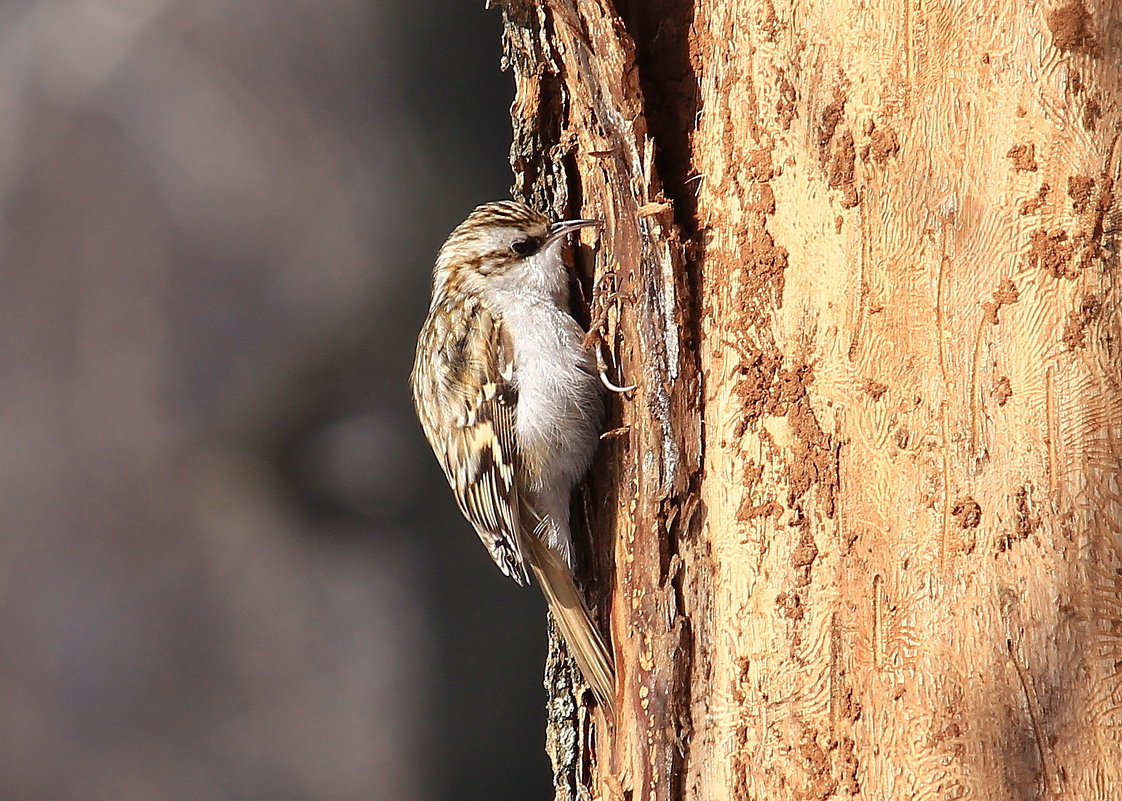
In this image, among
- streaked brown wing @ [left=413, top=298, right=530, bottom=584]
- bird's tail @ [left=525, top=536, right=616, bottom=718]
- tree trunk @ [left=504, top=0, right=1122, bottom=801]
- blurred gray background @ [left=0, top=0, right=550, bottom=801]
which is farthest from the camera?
blurred gray background @ [left=0, top=0, right=550, bottom=801]

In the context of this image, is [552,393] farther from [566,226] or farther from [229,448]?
[229,448]

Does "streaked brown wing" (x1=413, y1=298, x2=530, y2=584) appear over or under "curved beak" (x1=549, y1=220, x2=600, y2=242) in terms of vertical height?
under

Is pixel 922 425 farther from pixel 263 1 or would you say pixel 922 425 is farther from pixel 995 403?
pixel 263 1

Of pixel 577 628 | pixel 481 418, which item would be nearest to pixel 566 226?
pixel 481 418

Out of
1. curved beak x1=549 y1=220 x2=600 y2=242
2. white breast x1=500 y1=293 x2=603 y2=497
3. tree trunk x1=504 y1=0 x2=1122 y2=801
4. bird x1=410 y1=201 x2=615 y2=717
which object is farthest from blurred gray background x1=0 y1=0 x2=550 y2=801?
tree trunk x1=504 y1=0 x2=1122 y2=801

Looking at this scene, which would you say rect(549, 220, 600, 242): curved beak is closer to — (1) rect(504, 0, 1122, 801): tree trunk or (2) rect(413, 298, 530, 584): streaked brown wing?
(1) rect(504, 0, 1122, 801): tree trunk

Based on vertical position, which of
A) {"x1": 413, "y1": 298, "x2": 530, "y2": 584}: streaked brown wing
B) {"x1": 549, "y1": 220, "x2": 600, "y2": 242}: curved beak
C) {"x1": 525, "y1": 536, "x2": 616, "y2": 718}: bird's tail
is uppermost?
{"x1": 549, "y1": 220, "x2": 600, "y2": 242}: curved beak

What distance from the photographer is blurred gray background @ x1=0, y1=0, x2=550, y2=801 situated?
3.60 m

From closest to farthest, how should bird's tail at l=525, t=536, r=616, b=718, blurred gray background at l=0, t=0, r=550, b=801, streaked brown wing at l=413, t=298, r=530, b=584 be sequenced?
bird's tail at l=525, t=536, r=616, b=718 → streaked brown wing at l=413, t=298, r=530, b=584 → blurred gray background at l=0, t=0, r=550, b=801

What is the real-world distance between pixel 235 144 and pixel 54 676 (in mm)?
1881

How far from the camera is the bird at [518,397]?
7.59 feet

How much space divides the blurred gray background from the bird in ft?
3.16

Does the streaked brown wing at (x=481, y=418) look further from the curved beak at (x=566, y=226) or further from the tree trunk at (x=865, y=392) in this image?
the tree trunk at (x=865, y=392)

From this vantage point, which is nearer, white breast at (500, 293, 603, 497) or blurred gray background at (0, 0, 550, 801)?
white breast at (500, 293, 603, 497)
